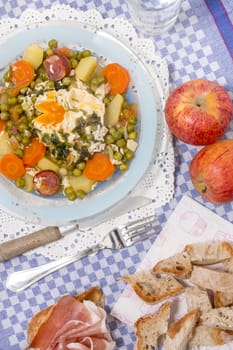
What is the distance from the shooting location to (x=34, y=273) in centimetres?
225

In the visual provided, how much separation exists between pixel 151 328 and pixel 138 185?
0.39 meters

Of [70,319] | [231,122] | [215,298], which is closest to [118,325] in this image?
[70,319]

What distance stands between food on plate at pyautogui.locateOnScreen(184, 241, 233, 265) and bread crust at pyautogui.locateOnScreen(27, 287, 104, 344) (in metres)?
0.27

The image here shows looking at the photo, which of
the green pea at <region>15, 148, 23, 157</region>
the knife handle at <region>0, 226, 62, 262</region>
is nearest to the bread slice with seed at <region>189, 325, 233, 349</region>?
the knife handle at <region>0, 226, 62, 262</region>

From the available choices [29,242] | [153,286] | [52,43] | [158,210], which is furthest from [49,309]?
[52,43]

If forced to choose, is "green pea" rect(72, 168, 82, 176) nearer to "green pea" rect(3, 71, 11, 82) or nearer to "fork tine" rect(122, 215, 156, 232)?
"fork tine" rect(122, 215, 156, 232)

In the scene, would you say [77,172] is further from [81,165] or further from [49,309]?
[49,309]

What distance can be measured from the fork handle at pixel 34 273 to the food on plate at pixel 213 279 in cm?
30

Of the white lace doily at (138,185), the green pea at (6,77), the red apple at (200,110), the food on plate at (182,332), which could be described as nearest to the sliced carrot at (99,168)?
the white lace doily at (138,185)

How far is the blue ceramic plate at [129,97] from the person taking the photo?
219 cm

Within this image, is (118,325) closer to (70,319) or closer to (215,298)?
(70,319)

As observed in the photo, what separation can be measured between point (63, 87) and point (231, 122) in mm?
465

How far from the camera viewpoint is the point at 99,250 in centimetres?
224

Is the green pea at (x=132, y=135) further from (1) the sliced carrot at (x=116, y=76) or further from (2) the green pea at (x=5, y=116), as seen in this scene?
(2) the green pea at (x=5, y=116)
